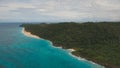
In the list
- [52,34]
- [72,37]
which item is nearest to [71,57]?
[72,37]

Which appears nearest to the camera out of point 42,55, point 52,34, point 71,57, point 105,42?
point 71,57

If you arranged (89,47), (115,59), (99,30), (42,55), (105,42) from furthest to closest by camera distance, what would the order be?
1. (99,30)
2. (105,42)
3. (89,47)
4. (42,55)
5. (115,59)

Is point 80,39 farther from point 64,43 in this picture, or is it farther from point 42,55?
point 42,55

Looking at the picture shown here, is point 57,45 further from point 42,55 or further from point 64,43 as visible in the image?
point 42,55

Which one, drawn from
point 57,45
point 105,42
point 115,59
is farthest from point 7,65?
point 105,42

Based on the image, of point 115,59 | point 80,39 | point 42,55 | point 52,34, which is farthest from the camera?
point 52,34

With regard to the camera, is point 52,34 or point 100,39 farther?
point 52,34

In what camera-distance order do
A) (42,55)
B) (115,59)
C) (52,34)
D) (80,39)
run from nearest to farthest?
(115,59) → (42,55) → (80,39) → (52,34)

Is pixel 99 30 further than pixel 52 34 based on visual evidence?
No

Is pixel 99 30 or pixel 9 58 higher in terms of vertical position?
pixel 99 30
